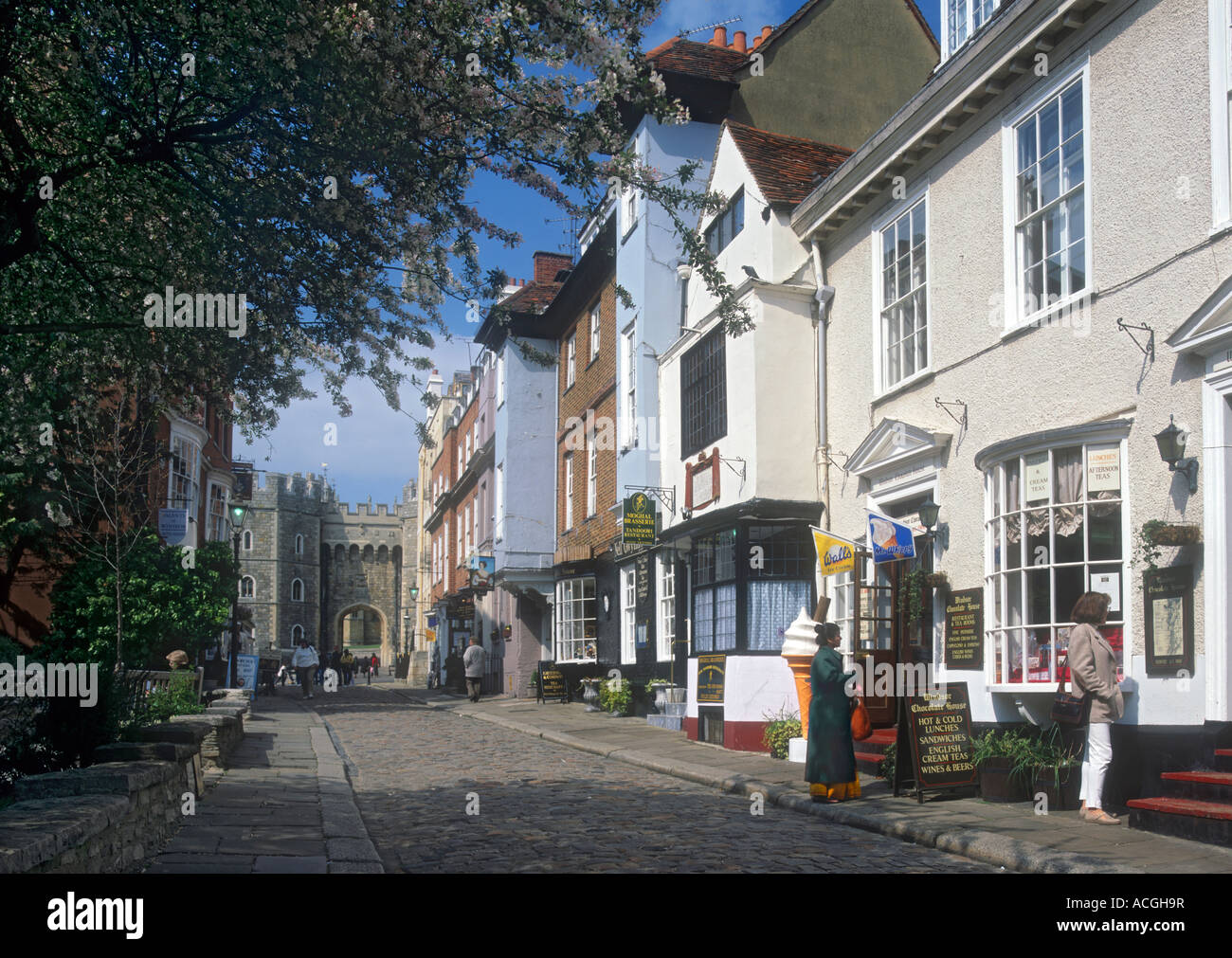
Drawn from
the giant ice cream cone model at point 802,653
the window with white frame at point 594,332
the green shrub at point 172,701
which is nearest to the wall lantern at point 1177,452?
the giant ice cream cone model at point 802,653

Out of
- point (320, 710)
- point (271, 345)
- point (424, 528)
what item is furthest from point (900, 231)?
point (424, 528)

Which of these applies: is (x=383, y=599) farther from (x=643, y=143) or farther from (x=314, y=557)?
(x=643, y=143)

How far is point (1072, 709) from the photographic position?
8.79m

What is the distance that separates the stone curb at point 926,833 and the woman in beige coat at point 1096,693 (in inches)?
42.4

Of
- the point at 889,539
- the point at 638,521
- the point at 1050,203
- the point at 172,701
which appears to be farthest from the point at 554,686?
the point at 1050,203

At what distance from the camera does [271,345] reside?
27.7 ft

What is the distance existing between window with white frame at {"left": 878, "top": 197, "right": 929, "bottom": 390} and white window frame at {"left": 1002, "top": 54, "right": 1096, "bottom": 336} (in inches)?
65.1

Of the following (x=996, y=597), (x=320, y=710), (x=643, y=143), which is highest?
(x=643, y=143)

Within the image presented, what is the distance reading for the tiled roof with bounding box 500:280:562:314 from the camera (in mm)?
30422

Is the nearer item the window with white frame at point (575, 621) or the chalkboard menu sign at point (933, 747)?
the chalkboard menu sign at point (933, 747)

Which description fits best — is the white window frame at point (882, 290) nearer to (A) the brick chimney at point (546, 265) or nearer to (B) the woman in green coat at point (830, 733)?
(B) the woman in green coat at point (830, 733)

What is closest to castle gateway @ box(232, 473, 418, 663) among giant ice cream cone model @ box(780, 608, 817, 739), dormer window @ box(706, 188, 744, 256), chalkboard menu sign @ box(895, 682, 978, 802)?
dormer window @ box(706, 188, 744, 256)

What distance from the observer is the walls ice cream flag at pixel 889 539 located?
1171 cm
